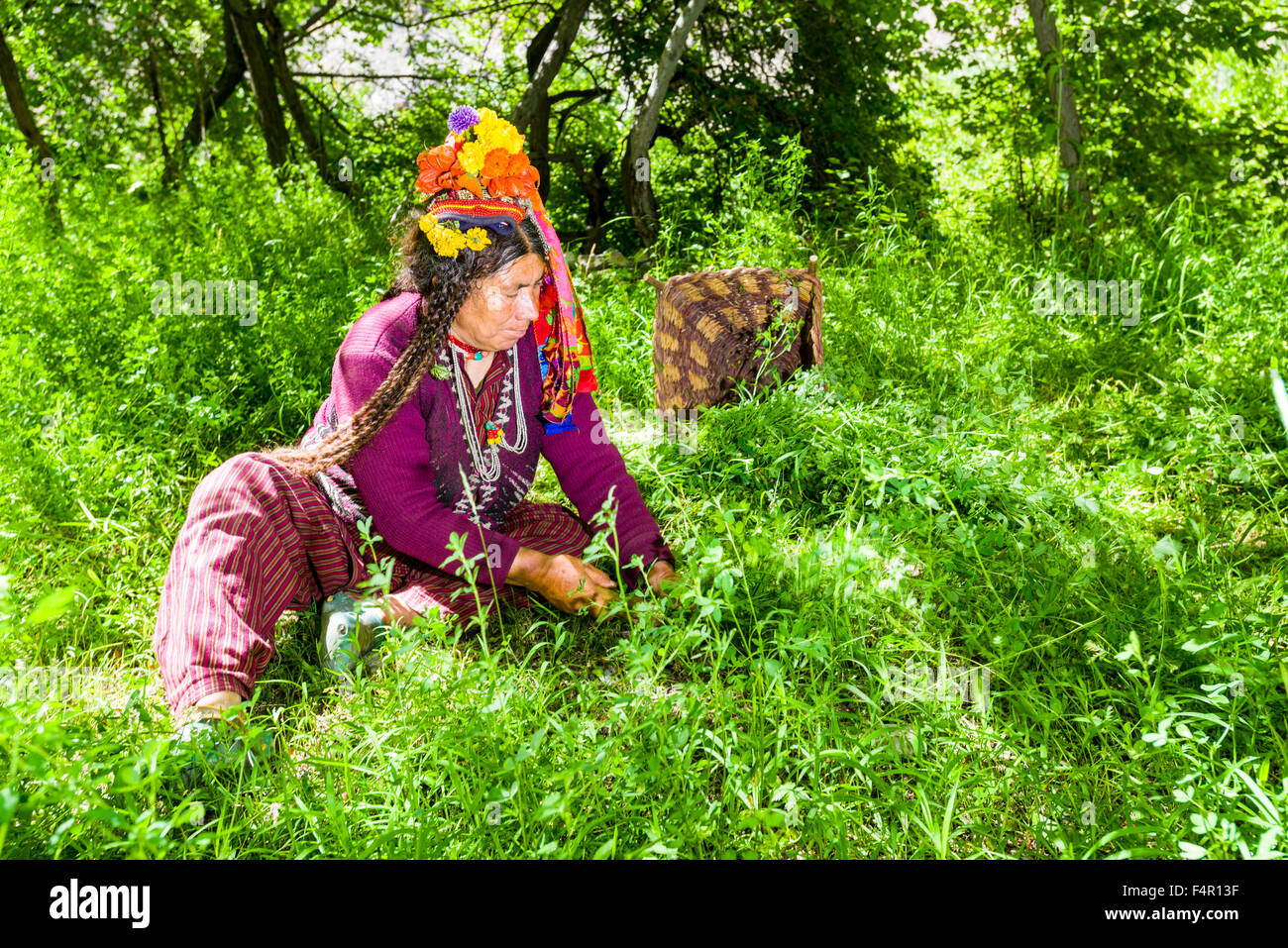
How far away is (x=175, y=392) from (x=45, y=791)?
2.12 metres

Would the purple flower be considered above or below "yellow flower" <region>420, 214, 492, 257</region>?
above

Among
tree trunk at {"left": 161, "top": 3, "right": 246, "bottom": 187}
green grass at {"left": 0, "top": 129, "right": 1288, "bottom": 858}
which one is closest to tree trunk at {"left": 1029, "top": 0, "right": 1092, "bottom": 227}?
green grass at {"left": 0, "top": 129, "right": 1288, "bottom": 858}

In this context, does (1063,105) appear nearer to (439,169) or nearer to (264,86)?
(439,169)

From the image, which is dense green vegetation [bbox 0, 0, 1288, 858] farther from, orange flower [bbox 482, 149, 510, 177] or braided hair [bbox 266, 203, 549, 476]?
orange flower [bbox 482, 149, 510, 177]

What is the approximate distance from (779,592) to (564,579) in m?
0.57

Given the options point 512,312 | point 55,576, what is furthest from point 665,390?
point 55,576

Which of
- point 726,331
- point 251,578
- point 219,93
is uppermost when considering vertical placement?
point 219,93

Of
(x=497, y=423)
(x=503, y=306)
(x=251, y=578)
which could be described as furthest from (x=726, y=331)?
(x=251, y=578)

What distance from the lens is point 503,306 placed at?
2531 millimetres

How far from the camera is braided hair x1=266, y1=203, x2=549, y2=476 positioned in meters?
2.43

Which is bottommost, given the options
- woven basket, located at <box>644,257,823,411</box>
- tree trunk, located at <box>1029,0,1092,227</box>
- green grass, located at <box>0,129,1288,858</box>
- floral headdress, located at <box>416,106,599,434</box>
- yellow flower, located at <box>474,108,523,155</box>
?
green grass, located at <box>0,129,1288,858</box>

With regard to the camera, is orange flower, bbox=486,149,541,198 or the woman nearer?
the woman

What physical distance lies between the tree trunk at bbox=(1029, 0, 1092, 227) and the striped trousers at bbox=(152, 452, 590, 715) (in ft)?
12.4

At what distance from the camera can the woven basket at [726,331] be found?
12.1 ft
